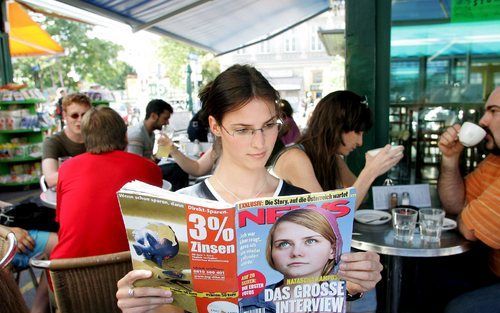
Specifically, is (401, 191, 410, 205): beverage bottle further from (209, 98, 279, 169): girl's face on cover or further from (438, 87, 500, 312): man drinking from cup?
(209, 98, 279, 169): girl's face on cover

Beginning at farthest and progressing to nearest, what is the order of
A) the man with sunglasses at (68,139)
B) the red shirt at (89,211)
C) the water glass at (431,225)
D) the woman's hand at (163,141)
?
the man with sunglasses at (68,139)
the woman's hand at (163,141)
the red shirt at (89,211)
the water glass at (431,225)

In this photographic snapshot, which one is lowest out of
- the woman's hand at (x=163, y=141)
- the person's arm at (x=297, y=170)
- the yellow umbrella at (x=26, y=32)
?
the person's arm at (x=297, y=170)

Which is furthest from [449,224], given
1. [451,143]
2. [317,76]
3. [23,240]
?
[317,76]

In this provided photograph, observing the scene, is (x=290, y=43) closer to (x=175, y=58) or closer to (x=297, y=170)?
(x=175, y=58)

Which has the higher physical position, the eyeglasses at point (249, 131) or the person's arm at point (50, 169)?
the eyeglasses at point (249, 131)

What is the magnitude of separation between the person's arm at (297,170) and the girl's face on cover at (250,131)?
0.73 m

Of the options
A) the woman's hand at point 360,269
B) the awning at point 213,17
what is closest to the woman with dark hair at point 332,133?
the woman's hand at point 360,269

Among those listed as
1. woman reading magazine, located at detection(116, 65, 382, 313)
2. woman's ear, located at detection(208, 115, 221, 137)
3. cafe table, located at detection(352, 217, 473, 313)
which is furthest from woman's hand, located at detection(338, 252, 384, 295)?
cafe table, located at detection(352, 217, 473, 313)

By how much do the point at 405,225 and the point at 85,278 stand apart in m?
1.49

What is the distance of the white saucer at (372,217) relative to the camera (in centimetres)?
222

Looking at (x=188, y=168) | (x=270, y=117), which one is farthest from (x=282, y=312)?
(x=188, y=168)

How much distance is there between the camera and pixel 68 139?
11.8 feet

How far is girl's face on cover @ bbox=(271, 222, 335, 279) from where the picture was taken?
104cm

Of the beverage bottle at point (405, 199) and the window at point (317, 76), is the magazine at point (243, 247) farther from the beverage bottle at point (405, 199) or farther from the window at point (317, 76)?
the window at point (317, 76)
